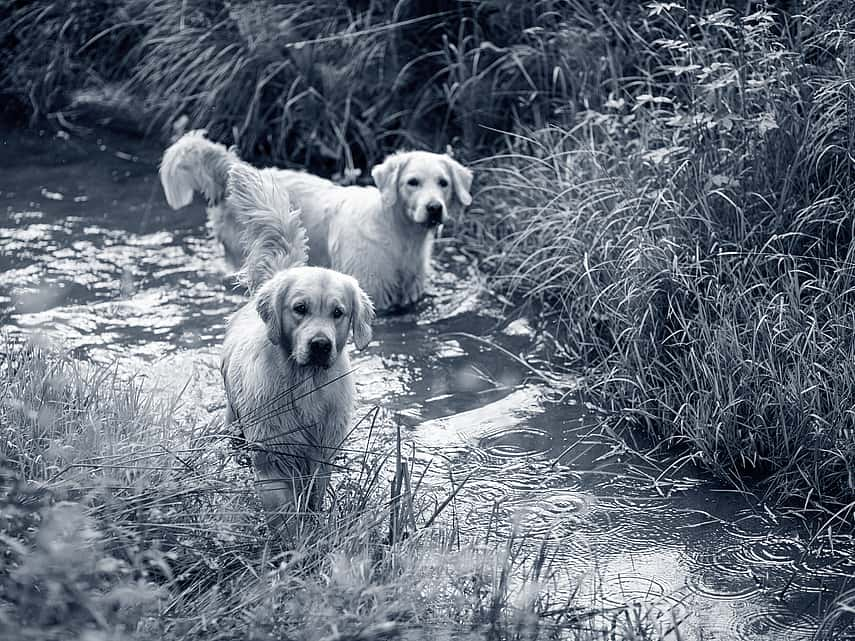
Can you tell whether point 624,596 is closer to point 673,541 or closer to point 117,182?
point 673,541

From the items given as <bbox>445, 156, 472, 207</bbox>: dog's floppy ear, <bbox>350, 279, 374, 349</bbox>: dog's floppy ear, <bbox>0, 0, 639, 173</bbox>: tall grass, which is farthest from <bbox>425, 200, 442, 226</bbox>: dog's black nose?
<bbox>350, 279, 374, 349</bbox>: dog's floppy ear

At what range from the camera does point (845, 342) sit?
4621 millimetres

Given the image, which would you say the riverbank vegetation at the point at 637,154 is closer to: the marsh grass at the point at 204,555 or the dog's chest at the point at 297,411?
the marsh grass at the point at 204,555

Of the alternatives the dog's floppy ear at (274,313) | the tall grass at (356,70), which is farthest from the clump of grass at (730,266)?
the dog's floppy ear at (274,313)

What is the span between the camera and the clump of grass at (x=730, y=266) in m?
4.50

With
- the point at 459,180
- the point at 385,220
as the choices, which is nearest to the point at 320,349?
the point at 385,220

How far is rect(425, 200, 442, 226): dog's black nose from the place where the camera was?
639 centimetres

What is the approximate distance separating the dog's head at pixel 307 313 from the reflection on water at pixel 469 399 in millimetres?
581

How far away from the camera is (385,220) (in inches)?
265

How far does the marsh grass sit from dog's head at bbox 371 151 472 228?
2638 millimetres

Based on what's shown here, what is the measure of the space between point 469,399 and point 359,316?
1330 millimetres

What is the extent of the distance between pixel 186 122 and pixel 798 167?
222 inches

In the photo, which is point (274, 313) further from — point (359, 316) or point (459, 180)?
point (459, 180)

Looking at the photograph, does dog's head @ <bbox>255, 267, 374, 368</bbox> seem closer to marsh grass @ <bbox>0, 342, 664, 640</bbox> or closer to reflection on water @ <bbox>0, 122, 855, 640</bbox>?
marsh grass @ <bbox>0, 342, 664, 640</bbox>
